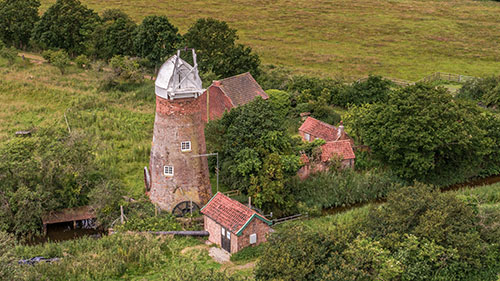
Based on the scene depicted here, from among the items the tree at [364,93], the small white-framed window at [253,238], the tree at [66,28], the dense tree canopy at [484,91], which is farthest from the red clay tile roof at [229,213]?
the tree at [66,28]

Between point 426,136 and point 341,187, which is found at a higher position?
point 426,136

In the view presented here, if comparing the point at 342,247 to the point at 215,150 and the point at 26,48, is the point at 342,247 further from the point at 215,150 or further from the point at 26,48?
the point at 26,48

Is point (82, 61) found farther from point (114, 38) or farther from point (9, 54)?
point (9, 54)

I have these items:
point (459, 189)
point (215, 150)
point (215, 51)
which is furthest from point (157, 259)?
point (215, 51)

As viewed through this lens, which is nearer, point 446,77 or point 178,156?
point 178,156

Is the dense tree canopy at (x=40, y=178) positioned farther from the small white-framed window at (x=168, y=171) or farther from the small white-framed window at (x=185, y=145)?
the small white-framed window at (x=185, y=145)

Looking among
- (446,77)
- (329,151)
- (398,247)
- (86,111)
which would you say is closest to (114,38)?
(86,111)
